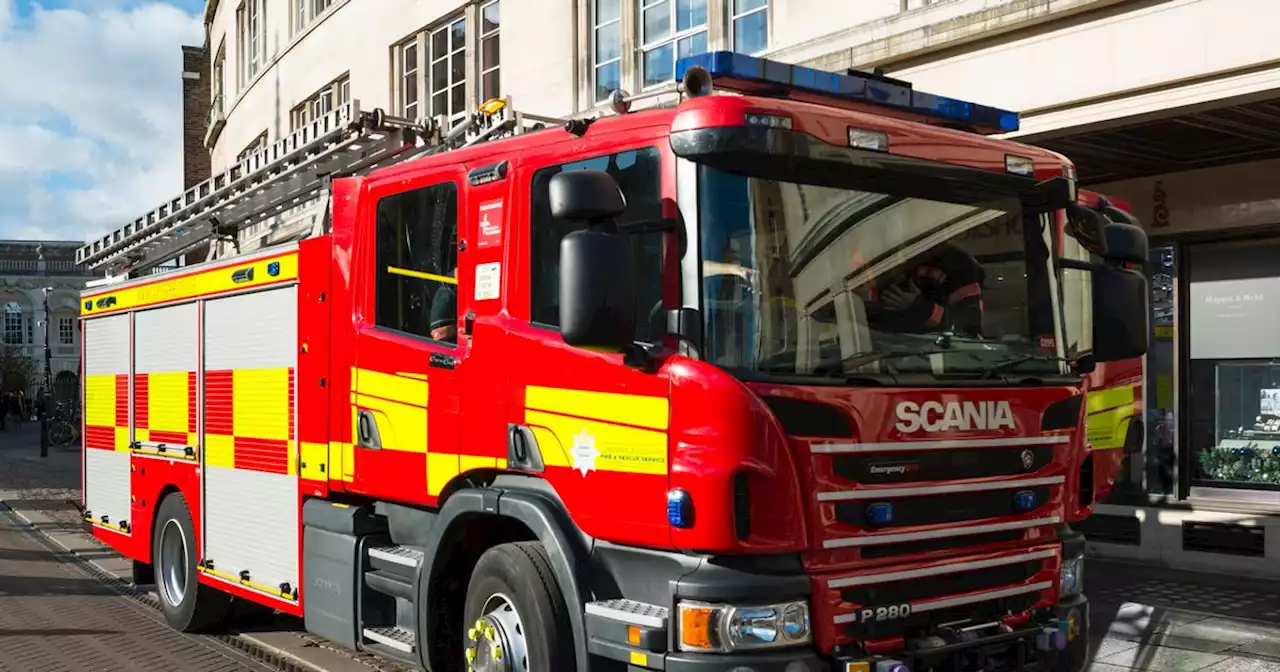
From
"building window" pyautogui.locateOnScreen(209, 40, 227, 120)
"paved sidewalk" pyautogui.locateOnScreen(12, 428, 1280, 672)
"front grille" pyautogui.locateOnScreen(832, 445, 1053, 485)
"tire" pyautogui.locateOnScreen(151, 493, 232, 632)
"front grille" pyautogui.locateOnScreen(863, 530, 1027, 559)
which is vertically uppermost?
"building window" pyautogui.locateOnScreen(209, 40, 227, 120)

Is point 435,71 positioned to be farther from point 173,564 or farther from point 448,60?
point 173,564

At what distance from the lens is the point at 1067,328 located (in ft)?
17.9

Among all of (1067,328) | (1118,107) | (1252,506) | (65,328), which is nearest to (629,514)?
(1067,328)

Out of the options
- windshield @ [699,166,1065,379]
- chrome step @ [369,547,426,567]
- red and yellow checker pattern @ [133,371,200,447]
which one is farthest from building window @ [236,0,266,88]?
windshield @ [699,166,1065,379]

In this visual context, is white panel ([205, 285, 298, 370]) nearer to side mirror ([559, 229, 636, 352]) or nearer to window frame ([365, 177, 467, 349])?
window frame ([365, 177, 467, 349])

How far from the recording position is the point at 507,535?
5.45m

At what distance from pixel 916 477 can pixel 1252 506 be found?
754 cm

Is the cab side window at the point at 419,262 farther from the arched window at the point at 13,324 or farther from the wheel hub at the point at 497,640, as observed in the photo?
the arched window at the point at 13,324

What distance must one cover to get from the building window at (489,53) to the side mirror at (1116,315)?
12.9 m

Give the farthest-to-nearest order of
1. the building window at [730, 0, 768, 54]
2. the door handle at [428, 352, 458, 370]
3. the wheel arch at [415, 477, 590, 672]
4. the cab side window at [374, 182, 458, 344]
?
the building window at [730, 0, 768, 54] → the cab side window at [374, 182, 458, 344] → the door handle at [428, 352, 458, 370] → the wheel arch at [415, 477, 590, 672]

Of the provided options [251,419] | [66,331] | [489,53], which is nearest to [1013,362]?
[251,419]

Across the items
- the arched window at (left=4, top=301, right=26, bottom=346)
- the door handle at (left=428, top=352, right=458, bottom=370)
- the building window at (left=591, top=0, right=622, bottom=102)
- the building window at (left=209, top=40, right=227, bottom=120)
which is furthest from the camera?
the arched window at (left=4, top=301, right=26, bottom=346)

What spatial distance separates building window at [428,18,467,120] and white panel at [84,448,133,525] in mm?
9238

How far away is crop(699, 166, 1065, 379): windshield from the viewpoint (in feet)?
14.6
